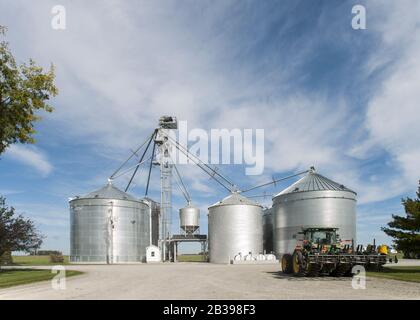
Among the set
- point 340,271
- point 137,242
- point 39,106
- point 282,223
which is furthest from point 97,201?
point 340,271

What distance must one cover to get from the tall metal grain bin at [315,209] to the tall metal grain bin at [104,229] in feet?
74.7

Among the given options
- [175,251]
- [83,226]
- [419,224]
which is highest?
[419,224]

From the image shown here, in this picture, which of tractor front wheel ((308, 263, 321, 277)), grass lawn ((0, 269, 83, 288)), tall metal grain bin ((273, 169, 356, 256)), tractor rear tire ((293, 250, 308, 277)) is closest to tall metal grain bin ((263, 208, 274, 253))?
tall metal grain bin ((273, 169, 356, 256))

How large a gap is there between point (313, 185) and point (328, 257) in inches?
1335

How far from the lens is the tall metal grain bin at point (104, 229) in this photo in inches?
2379

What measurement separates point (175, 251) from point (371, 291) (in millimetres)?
55784

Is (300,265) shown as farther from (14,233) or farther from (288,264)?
(14,233)

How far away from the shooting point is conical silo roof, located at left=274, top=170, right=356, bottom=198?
55031 millimetres

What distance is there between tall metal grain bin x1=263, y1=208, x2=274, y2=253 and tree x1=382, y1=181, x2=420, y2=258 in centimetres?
3835

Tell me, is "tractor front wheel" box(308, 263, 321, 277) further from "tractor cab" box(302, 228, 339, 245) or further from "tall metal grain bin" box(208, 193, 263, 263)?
"tall metal grain bin" box(208, 193, 263, 263)

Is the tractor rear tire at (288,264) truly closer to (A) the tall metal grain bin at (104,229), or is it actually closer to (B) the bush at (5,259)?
(B) the bush at (5,259)

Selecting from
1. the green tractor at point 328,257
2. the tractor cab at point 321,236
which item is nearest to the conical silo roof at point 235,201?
the tractor cab at point 321,236
